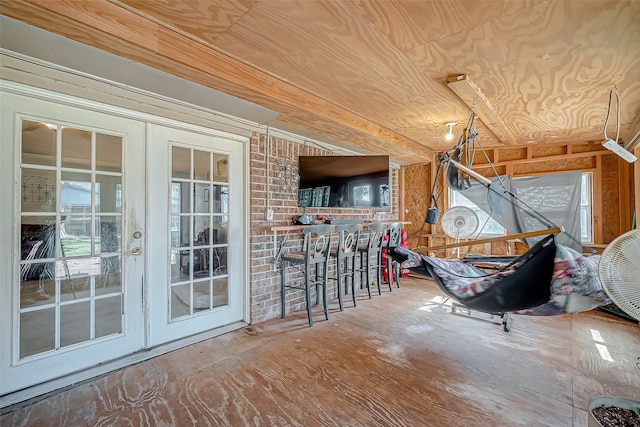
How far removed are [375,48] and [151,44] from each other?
1383 mm

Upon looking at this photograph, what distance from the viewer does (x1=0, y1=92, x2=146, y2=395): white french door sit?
1.93 metres

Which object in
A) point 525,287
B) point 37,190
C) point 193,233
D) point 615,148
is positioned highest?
point 615,148

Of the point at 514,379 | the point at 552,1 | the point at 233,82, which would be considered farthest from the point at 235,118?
the point at 514,379

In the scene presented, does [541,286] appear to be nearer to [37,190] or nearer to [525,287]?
[525,287]

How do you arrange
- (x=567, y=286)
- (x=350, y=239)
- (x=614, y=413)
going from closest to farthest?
(x=614, y=413) < (x=567, y=286) < (x=350, y=239)

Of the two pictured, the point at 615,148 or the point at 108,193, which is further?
the point at 108,193

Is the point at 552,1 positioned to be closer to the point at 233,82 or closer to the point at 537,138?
the point at 233,82

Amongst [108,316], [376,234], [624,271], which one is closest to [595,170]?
[376,234]

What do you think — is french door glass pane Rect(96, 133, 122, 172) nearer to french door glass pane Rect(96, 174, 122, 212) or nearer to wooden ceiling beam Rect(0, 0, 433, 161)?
french door glass pane Rect(96, 174, 122, 212)

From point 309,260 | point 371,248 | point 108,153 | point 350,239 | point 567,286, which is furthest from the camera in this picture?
point 371,248

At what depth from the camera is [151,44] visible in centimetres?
→ 171

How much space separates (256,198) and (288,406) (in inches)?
79.6

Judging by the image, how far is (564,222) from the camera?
14.3ft

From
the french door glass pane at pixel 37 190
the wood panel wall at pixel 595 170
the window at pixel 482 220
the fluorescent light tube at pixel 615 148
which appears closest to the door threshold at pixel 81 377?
the french door glass pane at pixel 37 190
